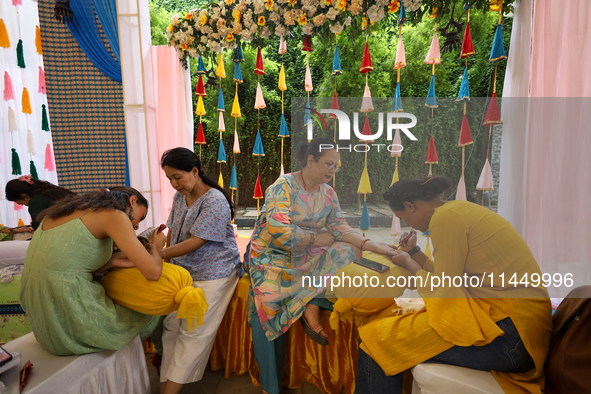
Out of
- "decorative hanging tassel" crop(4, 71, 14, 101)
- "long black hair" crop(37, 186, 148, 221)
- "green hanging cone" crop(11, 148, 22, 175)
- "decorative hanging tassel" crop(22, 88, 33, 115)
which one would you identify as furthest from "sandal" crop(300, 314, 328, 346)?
"decorative hanging tassel" crop(4, 71, 14, 101)

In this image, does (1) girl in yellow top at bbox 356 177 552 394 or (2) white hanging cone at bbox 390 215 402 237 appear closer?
(1) girl in yellow top at bbox 356 177 552 394

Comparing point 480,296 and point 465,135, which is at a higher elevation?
point 465,135

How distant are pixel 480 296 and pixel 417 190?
1.45 ft

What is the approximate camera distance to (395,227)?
1.22 m

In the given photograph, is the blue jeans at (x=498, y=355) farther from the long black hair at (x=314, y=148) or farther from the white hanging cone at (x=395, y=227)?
the long black hair at (x=314, y=148)

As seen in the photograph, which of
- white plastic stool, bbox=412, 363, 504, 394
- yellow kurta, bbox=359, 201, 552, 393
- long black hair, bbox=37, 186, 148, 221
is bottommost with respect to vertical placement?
white plastic stool, bbox=412, 363, 504, 394

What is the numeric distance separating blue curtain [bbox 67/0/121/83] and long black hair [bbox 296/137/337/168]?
2.51 meters

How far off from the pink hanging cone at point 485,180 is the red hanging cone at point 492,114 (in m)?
0.17

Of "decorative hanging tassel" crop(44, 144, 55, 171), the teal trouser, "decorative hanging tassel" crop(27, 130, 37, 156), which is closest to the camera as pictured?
the teal trouser

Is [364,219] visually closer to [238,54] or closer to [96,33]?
[238,54]

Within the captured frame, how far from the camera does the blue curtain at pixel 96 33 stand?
2.86 m

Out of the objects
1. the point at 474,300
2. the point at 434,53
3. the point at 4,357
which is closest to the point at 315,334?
the point at 474,300

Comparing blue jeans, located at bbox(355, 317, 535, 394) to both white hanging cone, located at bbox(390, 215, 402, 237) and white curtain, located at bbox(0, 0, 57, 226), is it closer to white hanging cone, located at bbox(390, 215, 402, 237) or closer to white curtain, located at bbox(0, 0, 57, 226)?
white hanging cone, located at bbox(390, 215, 402, 237)

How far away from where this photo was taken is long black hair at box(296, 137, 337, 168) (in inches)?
50.4
